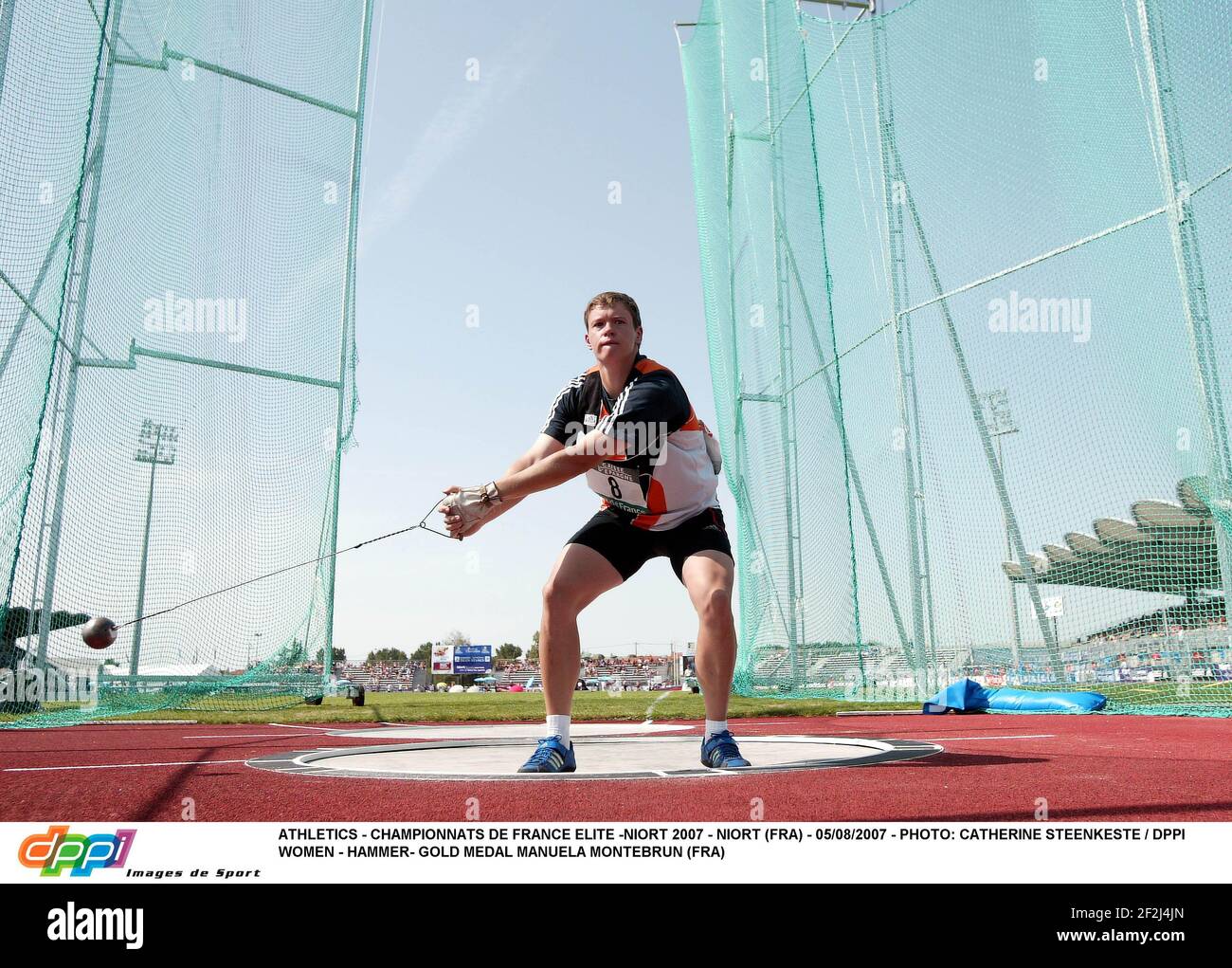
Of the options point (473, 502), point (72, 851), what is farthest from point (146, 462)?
point (72, 851)

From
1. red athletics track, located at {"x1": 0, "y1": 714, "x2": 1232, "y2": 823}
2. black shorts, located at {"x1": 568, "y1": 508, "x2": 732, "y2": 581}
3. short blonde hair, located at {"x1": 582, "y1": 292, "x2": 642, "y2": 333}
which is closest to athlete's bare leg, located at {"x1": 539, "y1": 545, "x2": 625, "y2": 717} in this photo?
black shorts, located at {"x1": 568, "y1": 508, "x2": 732, "y2": 581}

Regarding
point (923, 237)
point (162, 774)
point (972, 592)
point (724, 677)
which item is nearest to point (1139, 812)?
point (724, 677)

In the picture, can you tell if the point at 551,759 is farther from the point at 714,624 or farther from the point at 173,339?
the point at 173,339

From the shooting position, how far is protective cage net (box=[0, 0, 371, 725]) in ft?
25.9

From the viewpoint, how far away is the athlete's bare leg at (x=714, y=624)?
3379mm

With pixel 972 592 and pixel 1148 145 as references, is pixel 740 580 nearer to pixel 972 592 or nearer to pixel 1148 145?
pixel 972 592

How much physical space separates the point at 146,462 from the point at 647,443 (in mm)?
9115

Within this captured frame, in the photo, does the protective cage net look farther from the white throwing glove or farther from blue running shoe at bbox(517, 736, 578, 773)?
blue running shoe at bbox(517, 736, 578, 773)

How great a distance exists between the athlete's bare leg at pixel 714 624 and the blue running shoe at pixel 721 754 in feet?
0.40

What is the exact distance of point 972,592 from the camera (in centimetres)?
1043

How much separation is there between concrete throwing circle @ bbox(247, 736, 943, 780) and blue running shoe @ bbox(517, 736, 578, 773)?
5 centimetres

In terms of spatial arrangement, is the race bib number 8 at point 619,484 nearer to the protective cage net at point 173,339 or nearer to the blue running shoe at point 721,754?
the blue running shoe at point 721,754

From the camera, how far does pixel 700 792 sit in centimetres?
276
